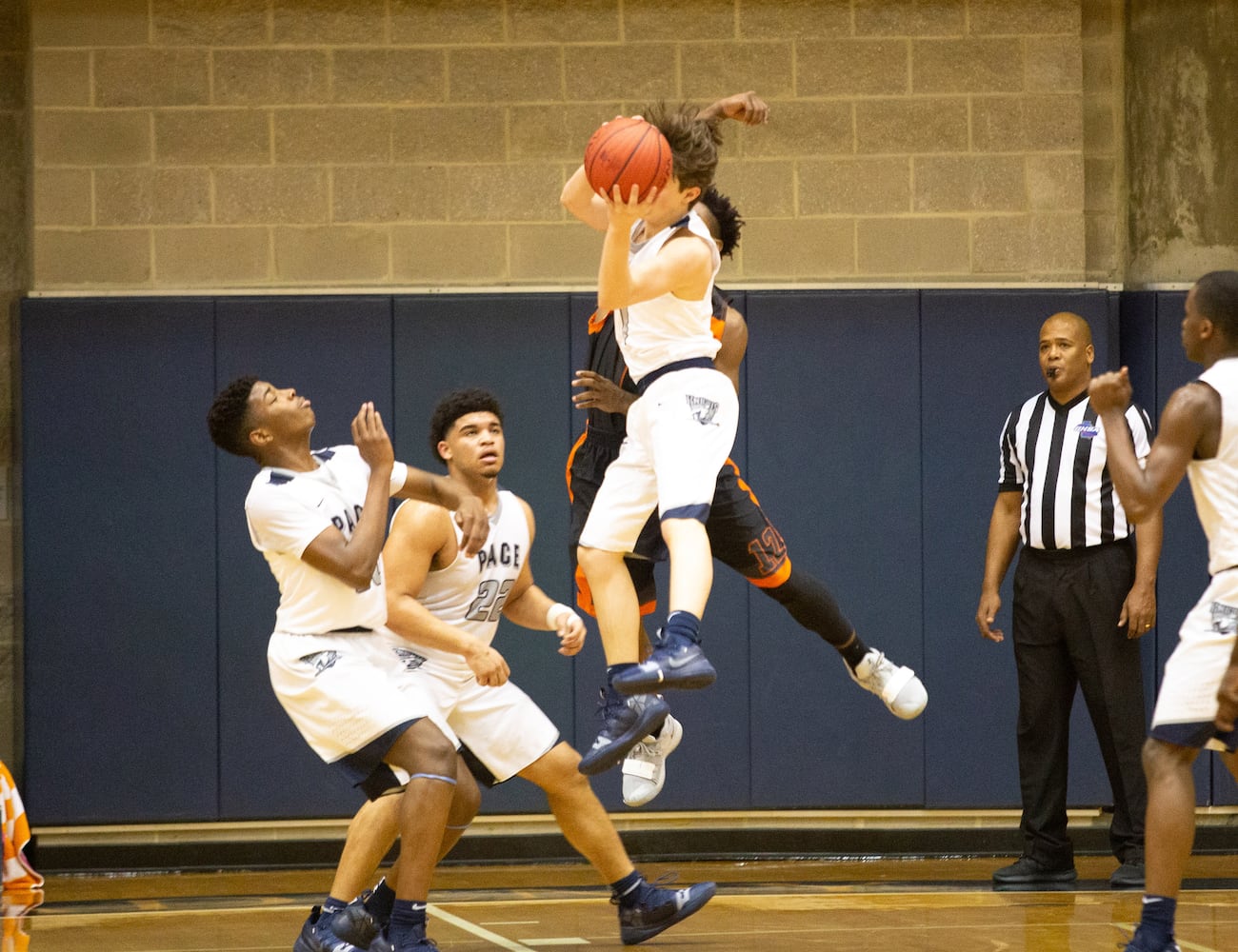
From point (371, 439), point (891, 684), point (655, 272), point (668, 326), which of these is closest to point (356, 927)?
point (371, 439)

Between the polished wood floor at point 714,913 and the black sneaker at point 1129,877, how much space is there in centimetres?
8

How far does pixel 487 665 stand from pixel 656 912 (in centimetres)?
101

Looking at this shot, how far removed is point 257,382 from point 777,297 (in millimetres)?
3119

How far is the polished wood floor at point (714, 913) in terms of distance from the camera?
5094 mm

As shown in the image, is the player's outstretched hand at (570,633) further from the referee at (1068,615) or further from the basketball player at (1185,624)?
the referee at (1068,615)

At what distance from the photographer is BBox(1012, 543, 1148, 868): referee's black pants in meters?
6.11

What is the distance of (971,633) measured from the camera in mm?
7426

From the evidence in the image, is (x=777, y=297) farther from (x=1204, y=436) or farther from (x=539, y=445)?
(x=1204, y=436)

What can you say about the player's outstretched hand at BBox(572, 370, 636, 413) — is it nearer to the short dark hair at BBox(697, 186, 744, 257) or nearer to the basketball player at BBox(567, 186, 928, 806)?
the basketball player at BBox(567, 186, 928, 806)

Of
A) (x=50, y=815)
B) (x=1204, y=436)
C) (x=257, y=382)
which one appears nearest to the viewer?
(x=1204, y=436)

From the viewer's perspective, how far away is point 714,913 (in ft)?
18.9

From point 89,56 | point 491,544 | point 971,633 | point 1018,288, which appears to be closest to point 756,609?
point 971,633

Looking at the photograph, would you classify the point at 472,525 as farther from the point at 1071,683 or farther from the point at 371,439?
the point at 1071,683

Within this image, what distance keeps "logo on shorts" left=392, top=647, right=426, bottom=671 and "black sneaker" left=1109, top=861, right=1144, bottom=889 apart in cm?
276
